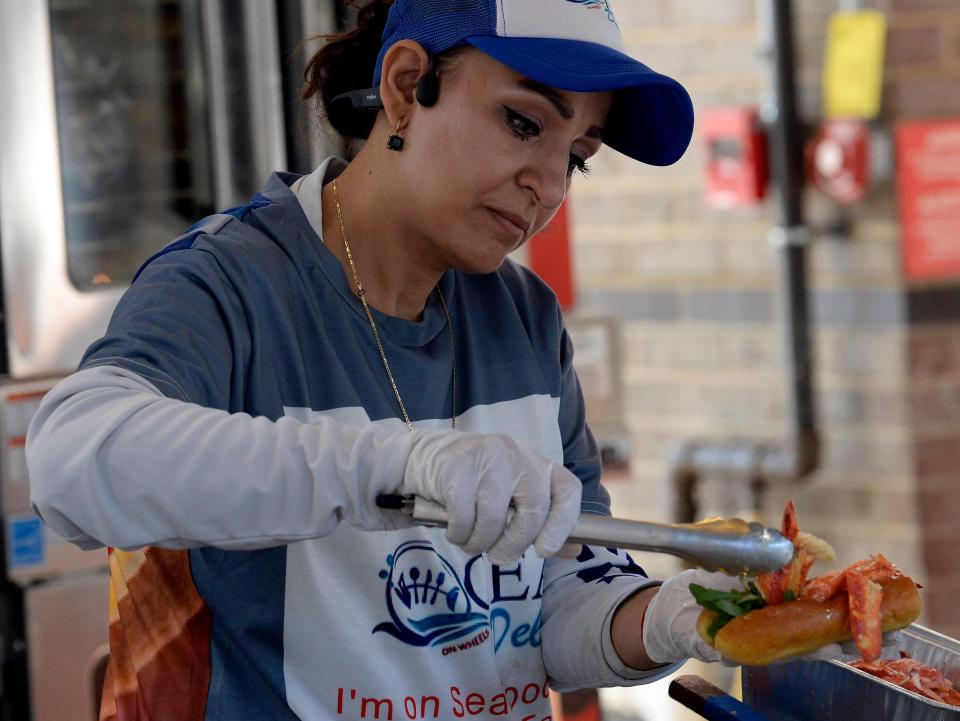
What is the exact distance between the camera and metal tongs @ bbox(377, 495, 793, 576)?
1.07 metres

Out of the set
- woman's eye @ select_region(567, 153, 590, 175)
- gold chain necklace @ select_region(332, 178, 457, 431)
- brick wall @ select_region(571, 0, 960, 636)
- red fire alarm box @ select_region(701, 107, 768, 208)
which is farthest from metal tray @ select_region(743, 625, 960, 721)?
red fire alarm box @ select_region(701, 107, 768, 208)

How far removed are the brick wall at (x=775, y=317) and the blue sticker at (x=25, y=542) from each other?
Result: 6.02 ft

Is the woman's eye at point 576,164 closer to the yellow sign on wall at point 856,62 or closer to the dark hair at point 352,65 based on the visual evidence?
the dark hair at point 352,65

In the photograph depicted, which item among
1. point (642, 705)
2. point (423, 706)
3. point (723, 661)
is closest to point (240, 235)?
point (423, 706)

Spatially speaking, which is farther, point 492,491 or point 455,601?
point 455,601

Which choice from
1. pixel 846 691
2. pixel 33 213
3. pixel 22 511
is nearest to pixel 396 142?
pixel 846 691

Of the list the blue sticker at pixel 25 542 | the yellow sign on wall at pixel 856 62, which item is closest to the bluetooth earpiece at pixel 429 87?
the blue sticker at pixel 25 542

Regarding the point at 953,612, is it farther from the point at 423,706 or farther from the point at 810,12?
the point at 423,706

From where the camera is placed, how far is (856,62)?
117 inches

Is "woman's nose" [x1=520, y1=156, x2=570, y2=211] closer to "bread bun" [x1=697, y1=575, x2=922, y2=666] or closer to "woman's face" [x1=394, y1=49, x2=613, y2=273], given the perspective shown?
"woman's face" [x1=394, y1=49, x2=613, y2=273]

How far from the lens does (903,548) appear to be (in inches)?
122

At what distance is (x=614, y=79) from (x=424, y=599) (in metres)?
0.55

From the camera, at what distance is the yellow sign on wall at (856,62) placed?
2951mm

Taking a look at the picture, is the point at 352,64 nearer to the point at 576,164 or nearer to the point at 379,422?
the point at 576,164
